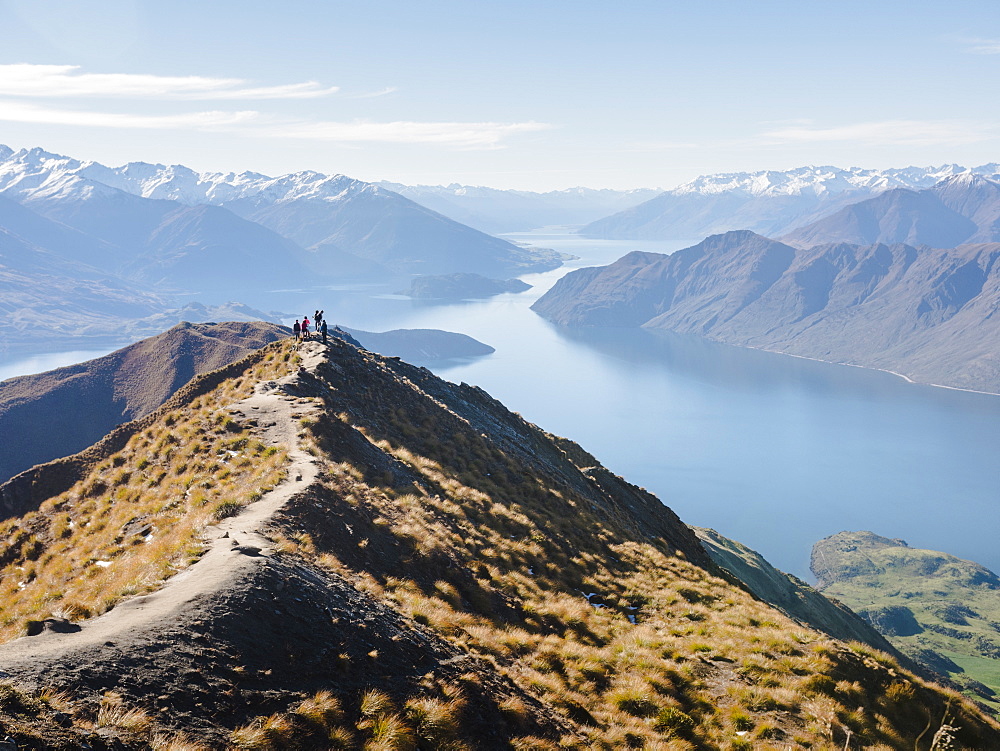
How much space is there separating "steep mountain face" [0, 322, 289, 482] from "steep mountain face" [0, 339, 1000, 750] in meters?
122

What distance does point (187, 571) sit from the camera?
15.7 meters

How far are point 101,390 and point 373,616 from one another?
167352 mm

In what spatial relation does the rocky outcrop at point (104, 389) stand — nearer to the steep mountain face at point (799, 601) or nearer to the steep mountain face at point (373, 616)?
the steep mountain face at point (799, 601)

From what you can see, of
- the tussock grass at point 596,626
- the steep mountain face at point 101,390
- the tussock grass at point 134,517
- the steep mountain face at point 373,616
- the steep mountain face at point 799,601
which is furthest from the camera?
the steep mountain face at point 101,390

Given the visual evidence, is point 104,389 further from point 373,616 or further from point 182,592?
point 373,616

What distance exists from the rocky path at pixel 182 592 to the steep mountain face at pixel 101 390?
13107 cm

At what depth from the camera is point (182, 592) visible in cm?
1393

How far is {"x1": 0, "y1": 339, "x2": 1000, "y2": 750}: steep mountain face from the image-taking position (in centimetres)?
1155

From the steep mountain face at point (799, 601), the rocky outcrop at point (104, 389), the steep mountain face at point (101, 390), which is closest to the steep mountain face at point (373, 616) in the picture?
the steep mountain face at point (799, 601)

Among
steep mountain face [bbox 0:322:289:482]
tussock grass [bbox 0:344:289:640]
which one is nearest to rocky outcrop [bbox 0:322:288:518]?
steep mountain face [bbox 0:322:289:482]

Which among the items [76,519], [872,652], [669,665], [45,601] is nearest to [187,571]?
[45,601]

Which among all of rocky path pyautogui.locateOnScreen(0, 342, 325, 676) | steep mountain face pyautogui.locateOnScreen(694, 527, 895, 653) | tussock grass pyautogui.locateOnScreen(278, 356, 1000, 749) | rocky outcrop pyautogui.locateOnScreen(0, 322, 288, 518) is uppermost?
rocky path pyautogui.locateOnScreen(0, 342, 325, 676)

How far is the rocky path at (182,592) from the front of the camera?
446 inches

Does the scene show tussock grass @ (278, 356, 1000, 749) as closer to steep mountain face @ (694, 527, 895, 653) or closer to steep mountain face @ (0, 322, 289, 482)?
Result: steep mountain face @ (694, 527, 895, 653)
